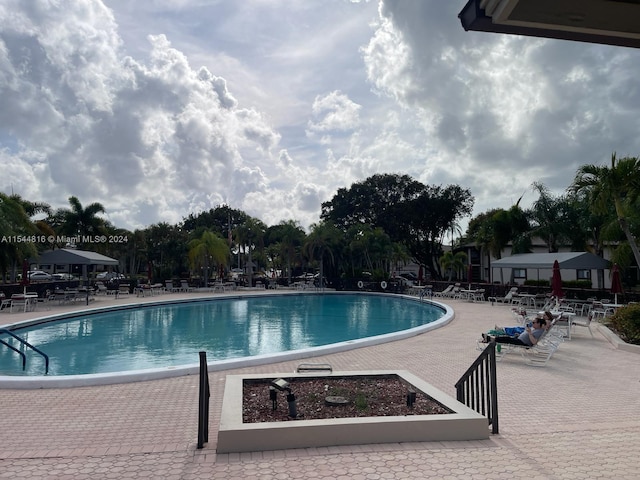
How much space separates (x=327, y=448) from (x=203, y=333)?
12.1 m

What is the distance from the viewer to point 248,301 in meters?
27.7

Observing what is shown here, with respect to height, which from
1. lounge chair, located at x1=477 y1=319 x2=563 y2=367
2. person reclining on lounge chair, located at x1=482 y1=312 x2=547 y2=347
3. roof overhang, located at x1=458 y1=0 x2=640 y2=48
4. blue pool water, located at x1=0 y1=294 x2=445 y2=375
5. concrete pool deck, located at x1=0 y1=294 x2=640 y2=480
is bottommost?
blue pool water, located at x1=0 y1=294 x2=445 y2=375

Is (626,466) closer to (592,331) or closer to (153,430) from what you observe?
(153,430)

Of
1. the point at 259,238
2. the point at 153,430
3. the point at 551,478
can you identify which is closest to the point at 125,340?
the point at 153,430

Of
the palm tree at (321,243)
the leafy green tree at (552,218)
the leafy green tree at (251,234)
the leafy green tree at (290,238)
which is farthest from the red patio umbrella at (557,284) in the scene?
the leafy green tree at (251,234)

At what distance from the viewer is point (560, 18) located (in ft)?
8.11

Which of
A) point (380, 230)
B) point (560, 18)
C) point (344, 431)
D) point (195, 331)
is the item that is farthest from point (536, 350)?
point (380, 230)

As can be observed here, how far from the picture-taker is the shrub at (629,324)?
10.4 meters

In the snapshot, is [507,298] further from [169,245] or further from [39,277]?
[39,277]

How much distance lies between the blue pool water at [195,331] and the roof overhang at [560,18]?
1017cm

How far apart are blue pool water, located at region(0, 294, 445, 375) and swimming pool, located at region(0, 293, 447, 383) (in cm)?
2

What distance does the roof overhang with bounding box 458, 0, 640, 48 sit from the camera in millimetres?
2361

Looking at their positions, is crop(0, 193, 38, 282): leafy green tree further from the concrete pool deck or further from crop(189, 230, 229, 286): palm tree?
the concrete pool deck

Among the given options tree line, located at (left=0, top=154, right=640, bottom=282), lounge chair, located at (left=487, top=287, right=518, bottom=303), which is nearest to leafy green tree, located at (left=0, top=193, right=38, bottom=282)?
tree line, located at (left=0, top=154, right=640, bottom=282)
